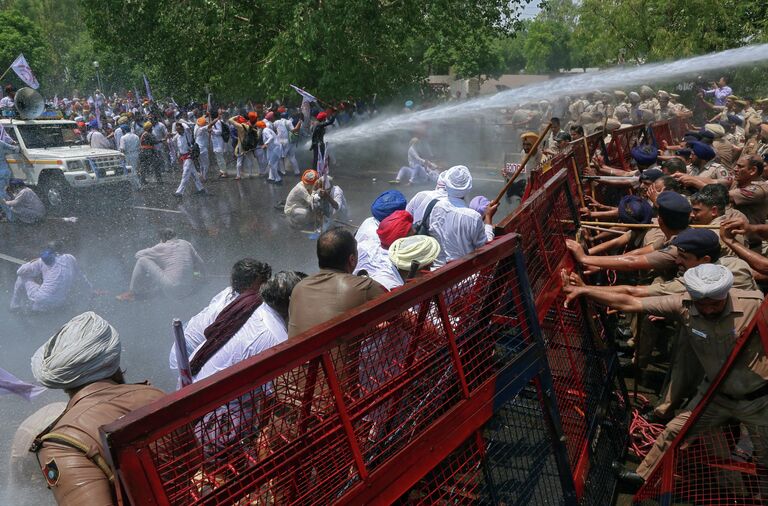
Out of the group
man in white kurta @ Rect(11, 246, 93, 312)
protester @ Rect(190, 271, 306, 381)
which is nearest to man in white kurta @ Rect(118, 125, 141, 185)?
man in white kurta @ Rect(11, 246, 93, 312)

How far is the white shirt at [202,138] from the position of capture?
16.3m

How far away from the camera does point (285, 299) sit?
3.33 m

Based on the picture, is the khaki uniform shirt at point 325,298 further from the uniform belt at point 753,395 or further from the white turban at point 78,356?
the uniform belt at point 753,395

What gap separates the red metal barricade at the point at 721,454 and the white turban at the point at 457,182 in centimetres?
240

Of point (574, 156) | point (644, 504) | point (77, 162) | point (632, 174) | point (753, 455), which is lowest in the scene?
point (644, 504)

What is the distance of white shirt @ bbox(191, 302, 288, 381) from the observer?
3.13m

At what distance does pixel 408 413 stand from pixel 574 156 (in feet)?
16.0

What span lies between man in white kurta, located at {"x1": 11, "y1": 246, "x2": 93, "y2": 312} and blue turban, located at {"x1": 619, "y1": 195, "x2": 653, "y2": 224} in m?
6.32

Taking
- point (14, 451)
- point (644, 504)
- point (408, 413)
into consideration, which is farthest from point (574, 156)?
point (14, 451)

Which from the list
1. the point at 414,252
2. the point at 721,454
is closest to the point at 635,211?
the point at 721,454

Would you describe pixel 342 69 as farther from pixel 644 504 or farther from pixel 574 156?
pixel 644 504

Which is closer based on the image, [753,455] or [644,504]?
[753,455]

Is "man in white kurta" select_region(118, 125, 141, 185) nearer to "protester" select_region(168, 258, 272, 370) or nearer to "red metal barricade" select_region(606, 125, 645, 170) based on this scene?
"red metal barricade" select_region(606, 125, 645, 170)

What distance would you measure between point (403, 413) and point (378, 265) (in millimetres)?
2108
